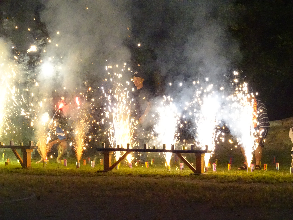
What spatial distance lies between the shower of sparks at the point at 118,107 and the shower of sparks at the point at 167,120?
2.95 m

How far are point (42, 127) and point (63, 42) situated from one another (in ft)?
18.0

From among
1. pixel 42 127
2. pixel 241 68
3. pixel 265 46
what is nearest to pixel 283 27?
pixel 265 46

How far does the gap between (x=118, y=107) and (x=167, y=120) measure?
179 inches

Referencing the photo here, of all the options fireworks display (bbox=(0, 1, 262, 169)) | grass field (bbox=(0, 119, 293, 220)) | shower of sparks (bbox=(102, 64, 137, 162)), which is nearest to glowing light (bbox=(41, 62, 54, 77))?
fireworks display (bbox=(0, 1, 262, 169))

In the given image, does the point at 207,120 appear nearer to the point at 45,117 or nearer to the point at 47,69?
the point at 45,117

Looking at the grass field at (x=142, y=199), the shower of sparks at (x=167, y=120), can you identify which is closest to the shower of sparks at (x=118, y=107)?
the shower of sparks at (x=167, y=120)

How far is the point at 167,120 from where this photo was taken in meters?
21.8

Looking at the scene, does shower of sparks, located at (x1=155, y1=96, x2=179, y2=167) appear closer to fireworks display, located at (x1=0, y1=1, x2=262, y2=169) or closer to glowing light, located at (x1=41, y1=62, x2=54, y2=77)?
fireworks display, located at (x1=0, y1=1, x2=262, y2=169)

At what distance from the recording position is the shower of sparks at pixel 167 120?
21989mm

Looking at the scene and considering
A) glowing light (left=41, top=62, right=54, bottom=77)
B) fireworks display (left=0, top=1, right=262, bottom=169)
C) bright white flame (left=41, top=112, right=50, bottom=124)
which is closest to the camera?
fireworks display (left=0, top=1, right=262, bottom=169)

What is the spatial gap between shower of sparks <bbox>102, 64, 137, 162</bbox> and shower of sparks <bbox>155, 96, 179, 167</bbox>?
2.95m

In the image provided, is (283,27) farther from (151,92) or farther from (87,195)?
(87,195)

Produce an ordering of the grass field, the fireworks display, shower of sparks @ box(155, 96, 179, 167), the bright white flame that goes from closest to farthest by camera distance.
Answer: the grass field
the fireworks display
shower of sparks @ box(155, 96, 179, 167)
the bright white flame

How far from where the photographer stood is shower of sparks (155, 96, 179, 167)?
22.0 m
